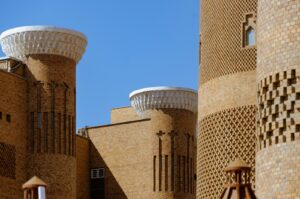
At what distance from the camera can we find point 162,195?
32.6 m

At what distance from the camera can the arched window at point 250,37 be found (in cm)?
2041

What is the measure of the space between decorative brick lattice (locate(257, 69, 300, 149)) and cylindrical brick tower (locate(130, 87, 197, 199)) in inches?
670

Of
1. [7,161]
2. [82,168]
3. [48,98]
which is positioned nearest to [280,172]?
[7,161]

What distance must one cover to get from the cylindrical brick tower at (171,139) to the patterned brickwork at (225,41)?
11.6 m

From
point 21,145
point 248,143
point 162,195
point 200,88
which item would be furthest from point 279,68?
point 162,195

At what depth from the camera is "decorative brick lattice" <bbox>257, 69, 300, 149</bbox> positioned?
596 inches

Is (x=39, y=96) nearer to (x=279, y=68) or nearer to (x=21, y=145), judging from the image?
(x=21, y=145)

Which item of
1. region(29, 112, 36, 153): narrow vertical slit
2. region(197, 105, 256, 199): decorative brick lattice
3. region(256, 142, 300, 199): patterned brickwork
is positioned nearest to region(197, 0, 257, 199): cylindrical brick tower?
region(197, 105, 256, 199): decorative brick lattice

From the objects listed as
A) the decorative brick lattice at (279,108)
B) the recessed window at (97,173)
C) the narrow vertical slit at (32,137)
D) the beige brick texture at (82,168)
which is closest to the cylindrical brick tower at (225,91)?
the decorative brick lattice at (279,108)

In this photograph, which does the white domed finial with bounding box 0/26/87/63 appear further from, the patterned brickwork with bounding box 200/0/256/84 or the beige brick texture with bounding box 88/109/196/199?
the patterned brickwork with bounding box 200/0/256/84

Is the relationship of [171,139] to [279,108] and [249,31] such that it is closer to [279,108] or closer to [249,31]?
[249,31]

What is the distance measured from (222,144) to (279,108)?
15.8 feet

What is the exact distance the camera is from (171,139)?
32844 millimetres

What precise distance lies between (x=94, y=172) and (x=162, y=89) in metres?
3.64
